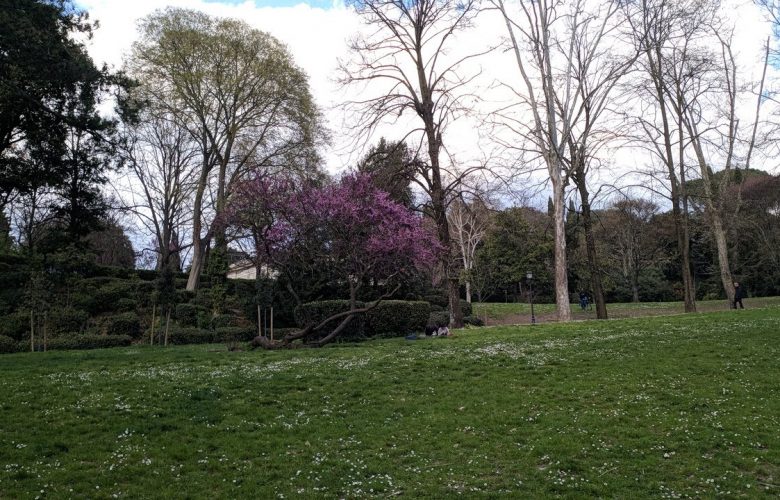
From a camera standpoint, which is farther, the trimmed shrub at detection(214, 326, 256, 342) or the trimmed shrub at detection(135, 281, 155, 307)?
the trimmed shrub at detection(135, 281, 155, 307)

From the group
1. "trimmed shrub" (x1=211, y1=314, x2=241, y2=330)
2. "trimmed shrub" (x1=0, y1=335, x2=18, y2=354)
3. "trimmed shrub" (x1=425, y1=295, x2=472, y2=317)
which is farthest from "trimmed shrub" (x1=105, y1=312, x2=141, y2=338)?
"trimmed shrub" (x1=425, y1=295, x2=472, y2=317)

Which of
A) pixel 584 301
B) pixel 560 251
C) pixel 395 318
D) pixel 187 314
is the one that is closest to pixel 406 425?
pixel 395 318

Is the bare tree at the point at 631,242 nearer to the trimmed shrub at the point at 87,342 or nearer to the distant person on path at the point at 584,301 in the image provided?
the distant person on path at the point at 584,301

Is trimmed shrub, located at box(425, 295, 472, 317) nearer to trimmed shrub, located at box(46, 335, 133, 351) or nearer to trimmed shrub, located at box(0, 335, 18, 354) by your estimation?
trimmed shrub, located at box(46, 335, 133, 351)

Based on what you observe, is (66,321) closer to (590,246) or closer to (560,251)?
(560,251)

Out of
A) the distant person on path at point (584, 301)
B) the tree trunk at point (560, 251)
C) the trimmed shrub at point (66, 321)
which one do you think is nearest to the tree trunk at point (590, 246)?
the tree trunk at point (560, 251)

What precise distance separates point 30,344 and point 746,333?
832 inches

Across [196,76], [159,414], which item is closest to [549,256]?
[196,76]

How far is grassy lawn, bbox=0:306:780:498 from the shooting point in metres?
5.79

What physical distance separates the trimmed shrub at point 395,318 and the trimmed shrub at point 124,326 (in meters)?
9.28

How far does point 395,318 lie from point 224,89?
18.3 meters

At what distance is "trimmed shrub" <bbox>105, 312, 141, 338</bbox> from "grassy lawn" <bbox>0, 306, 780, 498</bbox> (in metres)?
9.36

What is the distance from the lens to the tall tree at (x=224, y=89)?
100 feet

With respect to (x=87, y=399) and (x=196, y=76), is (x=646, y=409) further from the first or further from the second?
(x=196, y=76)
